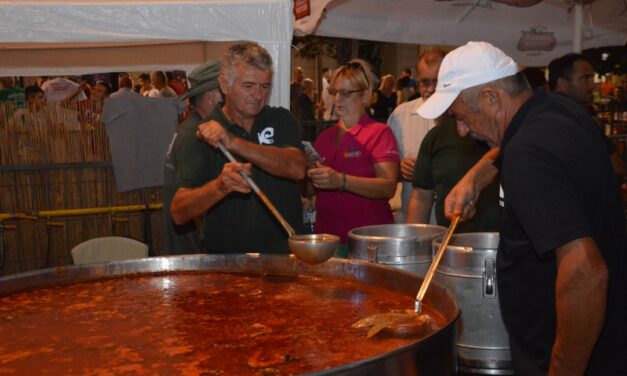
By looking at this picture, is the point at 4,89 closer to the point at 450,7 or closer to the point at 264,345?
the point at 450,7

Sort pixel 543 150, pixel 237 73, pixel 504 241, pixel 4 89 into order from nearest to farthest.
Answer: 1. pixel 543 150
2. pixel 504 241
3. pixel 237 73
4. pixel 4 89

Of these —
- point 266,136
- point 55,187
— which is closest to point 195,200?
point 266,136

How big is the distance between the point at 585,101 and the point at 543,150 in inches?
136

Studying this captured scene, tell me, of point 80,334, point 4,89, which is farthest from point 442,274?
point 4,89

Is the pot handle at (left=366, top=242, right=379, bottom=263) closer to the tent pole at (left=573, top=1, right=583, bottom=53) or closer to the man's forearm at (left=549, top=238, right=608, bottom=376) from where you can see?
the man's forearm at (left=549, top=238, right=608, bottom=376)

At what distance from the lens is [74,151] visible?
21.3 feet

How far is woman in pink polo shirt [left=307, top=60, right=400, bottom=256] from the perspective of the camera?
3.95m

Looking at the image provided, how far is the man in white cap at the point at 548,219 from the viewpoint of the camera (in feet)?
6.19

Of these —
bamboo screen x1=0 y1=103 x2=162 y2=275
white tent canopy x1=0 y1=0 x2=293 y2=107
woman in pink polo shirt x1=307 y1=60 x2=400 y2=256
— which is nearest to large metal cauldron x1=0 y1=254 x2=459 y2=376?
woman in pink polo shirt x1=307 y1=60 x2=400 y2=256

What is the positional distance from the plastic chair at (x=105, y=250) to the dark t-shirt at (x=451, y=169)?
1.68 meters

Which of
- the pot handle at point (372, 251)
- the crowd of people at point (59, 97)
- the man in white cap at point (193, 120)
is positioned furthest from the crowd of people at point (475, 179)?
the crowd of people at point (59, 97)

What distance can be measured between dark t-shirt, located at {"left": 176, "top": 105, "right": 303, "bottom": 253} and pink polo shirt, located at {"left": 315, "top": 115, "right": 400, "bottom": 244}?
0.57 metres

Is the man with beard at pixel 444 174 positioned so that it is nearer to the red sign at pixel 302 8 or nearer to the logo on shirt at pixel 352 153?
the logo on shirt at pixel 352 153

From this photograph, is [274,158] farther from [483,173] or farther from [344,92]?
[344,92]
